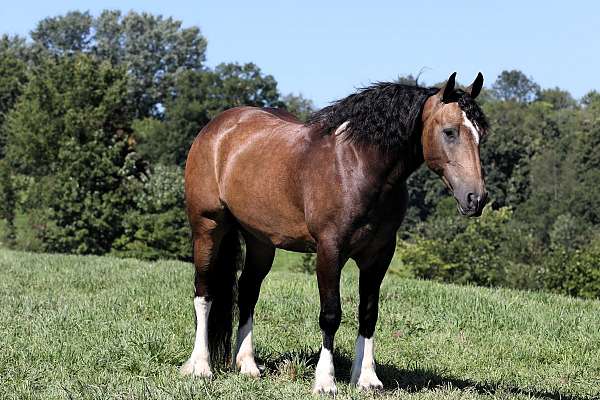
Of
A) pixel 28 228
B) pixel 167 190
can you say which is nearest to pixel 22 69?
pixel 28 228

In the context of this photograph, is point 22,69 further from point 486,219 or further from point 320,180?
point 320,180

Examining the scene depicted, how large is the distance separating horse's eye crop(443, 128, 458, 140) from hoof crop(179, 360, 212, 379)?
8.64ft

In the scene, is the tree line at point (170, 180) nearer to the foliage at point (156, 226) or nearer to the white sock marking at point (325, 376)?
the foliage at point (156, 226)

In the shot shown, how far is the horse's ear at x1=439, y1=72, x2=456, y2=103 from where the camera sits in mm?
5037

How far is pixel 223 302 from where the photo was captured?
22.0 feet

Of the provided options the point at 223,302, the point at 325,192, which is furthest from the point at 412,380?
the point at 325,192

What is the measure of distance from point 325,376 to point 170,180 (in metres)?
34.9

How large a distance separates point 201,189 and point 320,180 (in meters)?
1.51

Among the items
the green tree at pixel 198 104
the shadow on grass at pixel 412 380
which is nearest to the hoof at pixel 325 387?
the shadow on grass at pixel 412 380

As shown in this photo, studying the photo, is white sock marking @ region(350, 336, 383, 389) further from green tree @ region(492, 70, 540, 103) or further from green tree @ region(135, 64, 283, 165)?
green tree @ region(492, 70, 540, 103)

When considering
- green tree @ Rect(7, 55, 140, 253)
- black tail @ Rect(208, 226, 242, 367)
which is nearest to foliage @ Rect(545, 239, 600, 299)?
black tail @ Rect(208, 226, 242, 367)

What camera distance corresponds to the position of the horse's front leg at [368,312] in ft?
18.9

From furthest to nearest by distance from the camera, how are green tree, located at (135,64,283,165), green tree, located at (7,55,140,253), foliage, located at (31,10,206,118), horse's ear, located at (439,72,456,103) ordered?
foliage, located at (31,10,206,118) → green tree, located at (135,64,283,165) → green tree, located at (7,55,140,253) → horse's ear, located at (439,72,456,103)

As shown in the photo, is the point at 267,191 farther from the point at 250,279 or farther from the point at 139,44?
the point at 139,44
